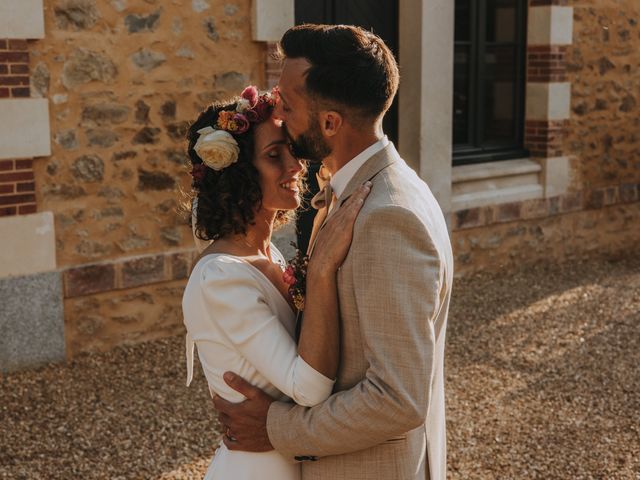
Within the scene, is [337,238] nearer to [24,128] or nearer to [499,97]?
[24,128]

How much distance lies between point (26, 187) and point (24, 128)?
1.25 feet

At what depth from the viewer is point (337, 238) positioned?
2.22m

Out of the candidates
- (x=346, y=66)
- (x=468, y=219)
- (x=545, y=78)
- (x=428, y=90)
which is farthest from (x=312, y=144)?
(x=545, y=78)

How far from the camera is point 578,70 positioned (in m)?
9.62

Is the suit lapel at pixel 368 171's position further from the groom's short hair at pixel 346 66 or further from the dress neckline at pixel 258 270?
the dress neckline at pixel 258 270

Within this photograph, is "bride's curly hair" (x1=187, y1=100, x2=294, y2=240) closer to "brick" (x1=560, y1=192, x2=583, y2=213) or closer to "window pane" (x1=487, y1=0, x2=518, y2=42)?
"window pane" (x1=487, y1=0, x2=518, y2=42)

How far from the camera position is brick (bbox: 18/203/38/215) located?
5859mm

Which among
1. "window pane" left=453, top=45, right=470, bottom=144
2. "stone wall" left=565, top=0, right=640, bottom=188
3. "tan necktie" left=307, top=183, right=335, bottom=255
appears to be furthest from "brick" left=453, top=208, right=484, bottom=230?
"tan necktie" left=307, top=183, right=335, bottom=255

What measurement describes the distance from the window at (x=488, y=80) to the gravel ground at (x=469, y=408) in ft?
7.53

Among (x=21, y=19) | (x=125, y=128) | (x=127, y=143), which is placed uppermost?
(x=21, y=19)

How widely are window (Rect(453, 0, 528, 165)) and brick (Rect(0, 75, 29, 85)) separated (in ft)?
15.0

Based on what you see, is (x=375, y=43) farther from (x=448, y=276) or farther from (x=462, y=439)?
(x=462, y=439)

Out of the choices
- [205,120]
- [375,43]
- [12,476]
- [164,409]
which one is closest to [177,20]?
[164,409]

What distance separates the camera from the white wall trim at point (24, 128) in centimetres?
573
